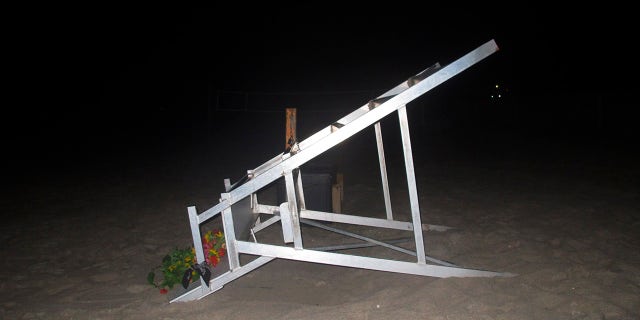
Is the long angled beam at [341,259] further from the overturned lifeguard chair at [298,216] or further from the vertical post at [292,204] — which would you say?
the vertical post at [292,204]

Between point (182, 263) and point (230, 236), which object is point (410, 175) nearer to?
point (230, 236)

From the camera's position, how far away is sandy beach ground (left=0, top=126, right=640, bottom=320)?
3.11 meters

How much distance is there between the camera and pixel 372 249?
460cm

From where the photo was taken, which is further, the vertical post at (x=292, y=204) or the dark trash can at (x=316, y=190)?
the dark trash can at (x=316, y=190)

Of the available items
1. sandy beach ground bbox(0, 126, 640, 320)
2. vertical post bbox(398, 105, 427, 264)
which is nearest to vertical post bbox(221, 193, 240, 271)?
sandy beach ground bbox(0, 126, 640, 320)

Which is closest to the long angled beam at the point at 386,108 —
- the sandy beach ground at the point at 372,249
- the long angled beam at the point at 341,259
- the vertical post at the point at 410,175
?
the vertical post at the point at 410,175

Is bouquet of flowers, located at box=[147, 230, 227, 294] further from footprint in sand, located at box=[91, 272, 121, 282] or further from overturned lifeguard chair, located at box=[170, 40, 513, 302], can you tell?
footprint in sand, located at box=[91, 272, 121, 282]

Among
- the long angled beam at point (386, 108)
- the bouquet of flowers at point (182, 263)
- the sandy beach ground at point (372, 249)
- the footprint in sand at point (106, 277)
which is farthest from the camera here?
the footprint in sand at point (106, 277)

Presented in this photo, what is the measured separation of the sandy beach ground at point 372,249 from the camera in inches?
122

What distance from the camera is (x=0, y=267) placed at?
14.0 feet

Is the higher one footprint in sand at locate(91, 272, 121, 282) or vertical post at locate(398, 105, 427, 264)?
vertical post at locate(398, 105, 427, 264)

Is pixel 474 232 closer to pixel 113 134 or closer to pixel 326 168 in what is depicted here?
pixel 326 168

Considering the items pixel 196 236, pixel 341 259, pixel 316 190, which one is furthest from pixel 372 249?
pixel 196 236

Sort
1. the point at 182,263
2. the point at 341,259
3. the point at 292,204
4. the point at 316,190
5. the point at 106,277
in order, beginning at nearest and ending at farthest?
1. the point at 292,204
2. the point at 341,259
3. the point at 182,263
4. the point at 106,277
5. the point at 316,190
